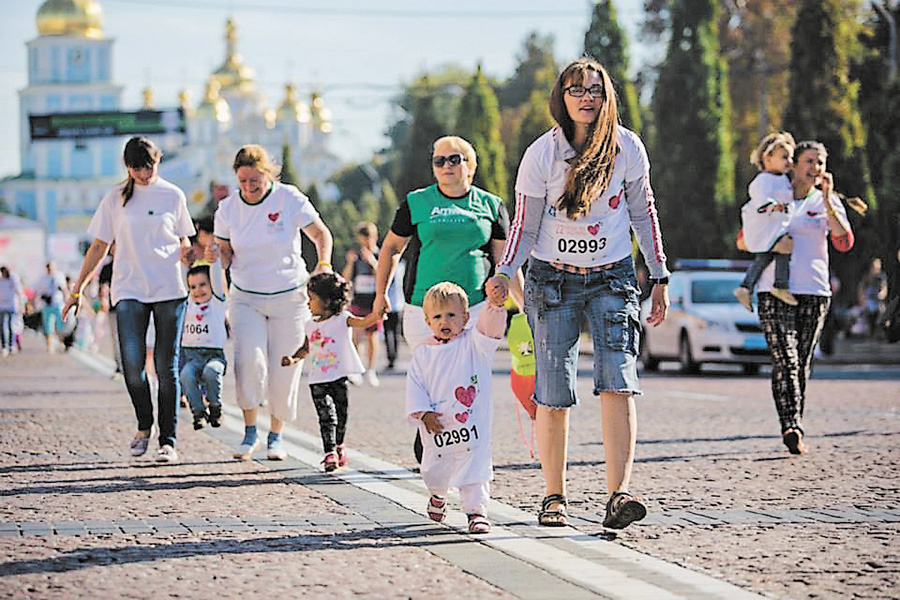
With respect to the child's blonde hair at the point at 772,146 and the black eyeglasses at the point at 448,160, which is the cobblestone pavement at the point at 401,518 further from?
the child's blonde hair at the point at 772,146

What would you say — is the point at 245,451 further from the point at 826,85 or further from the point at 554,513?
the point at 826,85

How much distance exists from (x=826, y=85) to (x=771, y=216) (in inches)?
1117

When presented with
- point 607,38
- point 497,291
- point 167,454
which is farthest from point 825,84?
point 497,291

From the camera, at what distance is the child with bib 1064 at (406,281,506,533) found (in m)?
7.66

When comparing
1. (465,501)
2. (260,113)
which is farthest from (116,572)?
(260,113)

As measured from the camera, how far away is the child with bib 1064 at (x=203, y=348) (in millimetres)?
12109

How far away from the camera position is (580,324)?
25.6ft

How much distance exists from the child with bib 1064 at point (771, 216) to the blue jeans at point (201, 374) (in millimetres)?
3467

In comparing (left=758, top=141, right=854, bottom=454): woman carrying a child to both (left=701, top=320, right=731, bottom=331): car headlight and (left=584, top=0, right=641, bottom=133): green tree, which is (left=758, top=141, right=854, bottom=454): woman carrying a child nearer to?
(left=701, top=320, right=731, bottom=331): car headlight

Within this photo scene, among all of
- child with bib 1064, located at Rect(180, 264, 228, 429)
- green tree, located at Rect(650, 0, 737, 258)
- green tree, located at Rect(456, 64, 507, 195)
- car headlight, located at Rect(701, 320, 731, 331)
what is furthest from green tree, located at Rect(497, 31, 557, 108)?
child with bib 1064, located at Rect(180, 264, 228, 429)

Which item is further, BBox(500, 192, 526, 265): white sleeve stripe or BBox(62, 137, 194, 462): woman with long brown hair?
BBox(62, 137, 194, 462): woman with long brown hair

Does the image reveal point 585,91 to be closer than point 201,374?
Yes

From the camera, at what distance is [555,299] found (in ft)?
25.2

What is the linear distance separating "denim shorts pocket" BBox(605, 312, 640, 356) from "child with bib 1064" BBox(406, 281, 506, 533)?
0.46 m
